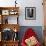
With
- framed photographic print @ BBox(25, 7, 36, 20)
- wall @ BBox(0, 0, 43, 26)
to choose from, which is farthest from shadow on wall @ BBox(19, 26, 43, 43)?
framed photographic print @ BBox(25, 7, 36, 20)

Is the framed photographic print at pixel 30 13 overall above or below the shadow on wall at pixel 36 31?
above

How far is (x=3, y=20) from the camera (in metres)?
6.04

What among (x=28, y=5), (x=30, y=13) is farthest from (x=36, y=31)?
(x=28, y=5)

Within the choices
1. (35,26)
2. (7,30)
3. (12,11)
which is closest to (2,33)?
(7,30)

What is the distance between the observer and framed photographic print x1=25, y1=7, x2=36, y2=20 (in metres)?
6.09

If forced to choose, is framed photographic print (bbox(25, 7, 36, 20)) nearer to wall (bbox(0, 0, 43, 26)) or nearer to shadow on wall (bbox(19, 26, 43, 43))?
wall (bbox(0, 0, 43, 26))

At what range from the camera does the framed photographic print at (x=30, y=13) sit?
6.09 m

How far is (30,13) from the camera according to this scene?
6117 mm

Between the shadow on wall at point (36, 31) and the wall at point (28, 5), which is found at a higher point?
the wall at point (28, 5)

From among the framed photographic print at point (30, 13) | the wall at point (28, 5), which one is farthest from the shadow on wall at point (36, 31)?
the framed photographic print at point (30, 13)

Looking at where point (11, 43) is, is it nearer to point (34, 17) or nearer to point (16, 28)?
point (16, 28)

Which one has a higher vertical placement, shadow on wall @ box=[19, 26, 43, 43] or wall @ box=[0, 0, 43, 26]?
wall @ box=[0, 0, 43, 26]

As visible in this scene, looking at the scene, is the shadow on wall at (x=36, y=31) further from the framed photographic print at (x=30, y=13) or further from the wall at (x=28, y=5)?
the framed photographic print at (x=30, y=13)

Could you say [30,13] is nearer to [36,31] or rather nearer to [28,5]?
[28,5]
